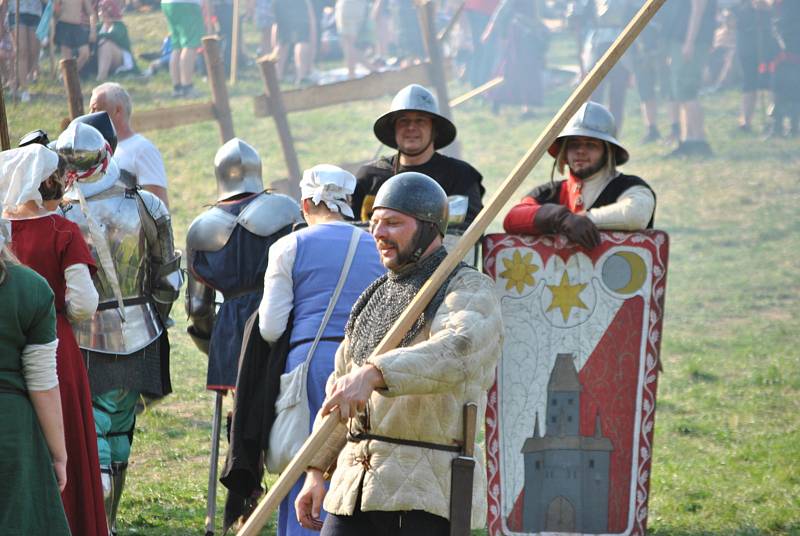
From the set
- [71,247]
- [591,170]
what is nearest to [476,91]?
[591,170]

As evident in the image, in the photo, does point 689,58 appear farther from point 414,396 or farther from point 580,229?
point 414,396

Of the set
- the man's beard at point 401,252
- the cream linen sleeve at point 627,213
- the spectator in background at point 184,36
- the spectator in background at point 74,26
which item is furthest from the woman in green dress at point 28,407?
the spectator in background at point 184,36

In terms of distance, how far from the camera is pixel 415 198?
3.82 meters

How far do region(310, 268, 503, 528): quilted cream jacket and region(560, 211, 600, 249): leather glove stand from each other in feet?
5.58

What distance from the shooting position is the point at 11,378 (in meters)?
4.04

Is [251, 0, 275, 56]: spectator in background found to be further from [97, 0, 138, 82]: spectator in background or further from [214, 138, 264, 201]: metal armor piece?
[214, 138, 264, 201]: metal armor piece

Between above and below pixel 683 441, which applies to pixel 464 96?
above

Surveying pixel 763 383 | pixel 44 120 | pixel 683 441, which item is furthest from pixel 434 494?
pixel 44 120

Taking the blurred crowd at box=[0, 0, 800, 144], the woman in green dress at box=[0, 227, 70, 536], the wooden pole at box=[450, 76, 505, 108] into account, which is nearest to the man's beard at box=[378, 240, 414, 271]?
the woman in green dress at box=[0, 227, 70, 536]

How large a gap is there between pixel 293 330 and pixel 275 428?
0.35 m

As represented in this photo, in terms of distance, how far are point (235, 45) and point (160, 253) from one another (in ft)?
37.9

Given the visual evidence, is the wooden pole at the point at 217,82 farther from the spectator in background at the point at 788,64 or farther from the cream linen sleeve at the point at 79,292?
the cream linen sleeve at the point at 79,292

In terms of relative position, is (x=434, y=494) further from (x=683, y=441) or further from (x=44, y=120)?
(x=44, y=120)

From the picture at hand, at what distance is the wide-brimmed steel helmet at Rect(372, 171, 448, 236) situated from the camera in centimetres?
381
